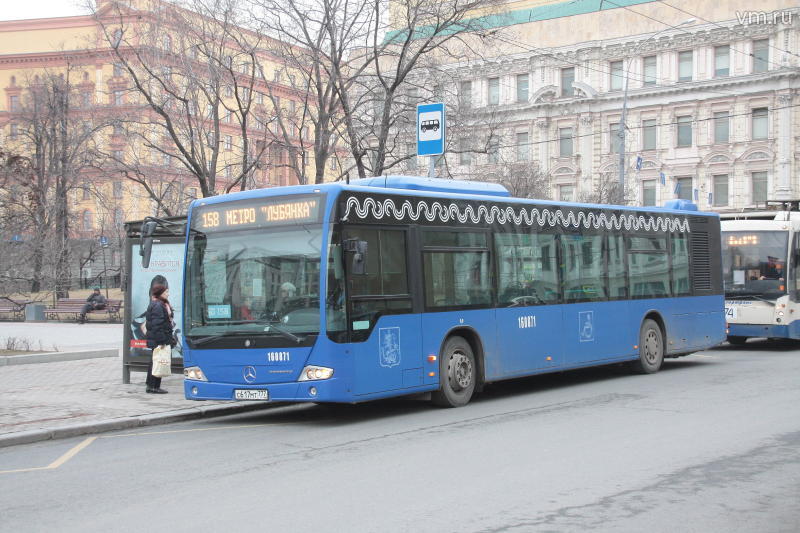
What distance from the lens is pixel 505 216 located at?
1464 centimetres

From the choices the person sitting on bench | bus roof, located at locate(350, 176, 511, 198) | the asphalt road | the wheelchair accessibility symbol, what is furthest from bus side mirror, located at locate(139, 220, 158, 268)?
the person sitting on bench

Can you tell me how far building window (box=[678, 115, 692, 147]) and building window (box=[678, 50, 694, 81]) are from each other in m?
2.67

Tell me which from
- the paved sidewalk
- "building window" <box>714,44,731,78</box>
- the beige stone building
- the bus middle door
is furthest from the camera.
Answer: "building window" <box>714,44,731,78</box>

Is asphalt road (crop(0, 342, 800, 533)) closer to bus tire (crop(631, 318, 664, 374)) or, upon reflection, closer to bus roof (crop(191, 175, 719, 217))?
bus roof (crop(191, 175, 719, 217))

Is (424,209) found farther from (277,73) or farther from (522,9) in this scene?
(522,9)

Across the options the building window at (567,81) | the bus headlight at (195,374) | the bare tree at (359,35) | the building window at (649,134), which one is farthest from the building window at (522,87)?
the bus headlight at (195,374)

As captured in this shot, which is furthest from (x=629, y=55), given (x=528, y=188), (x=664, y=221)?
(x=664, y=221)

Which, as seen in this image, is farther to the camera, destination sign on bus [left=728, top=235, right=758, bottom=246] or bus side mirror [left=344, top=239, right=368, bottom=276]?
destination sign on bus [left=728, top=235, right=758, bottom=246]

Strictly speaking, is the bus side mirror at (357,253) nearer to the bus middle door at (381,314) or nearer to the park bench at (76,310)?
the bus middle door at (381,314)

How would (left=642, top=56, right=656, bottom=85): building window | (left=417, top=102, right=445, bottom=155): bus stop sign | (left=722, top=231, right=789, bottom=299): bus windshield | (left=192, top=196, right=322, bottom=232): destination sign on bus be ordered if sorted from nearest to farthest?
(left=192, top=196, right=322, bottom=232): destination sign on bus < (left=417, top=102, right=445, bottom=155): bus stop sign < (left=722, top=231, right=789, bottom=299): bus windshield < (left=642, top=56, right=656, bottom=85): building window

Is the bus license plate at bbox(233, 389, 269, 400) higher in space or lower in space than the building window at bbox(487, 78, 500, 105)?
lower

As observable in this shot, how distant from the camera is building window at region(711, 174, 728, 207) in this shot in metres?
64.7

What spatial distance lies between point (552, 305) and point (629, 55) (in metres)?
54.9

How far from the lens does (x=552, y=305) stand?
1544 centimetres
